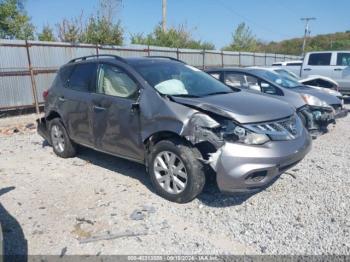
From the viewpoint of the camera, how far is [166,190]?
4148mm

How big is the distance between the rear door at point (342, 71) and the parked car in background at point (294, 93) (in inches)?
221

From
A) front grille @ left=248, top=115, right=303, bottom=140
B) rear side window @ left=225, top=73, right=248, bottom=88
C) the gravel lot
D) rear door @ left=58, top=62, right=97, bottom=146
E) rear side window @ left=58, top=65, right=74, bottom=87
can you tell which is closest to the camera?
the gravel lot

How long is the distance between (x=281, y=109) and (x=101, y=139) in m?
2.49

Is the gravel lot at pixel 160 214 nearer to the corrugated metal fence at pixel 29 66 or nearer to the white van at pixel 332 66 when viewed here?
the corrugated metal fence at pixel 29 66

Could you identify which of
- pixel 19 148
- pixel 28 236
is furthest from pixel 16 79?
pixel 28 236

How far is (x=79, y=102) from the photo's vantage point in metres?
5.28

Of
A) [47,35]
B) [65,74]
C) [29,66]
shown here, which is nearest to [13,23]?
[47,35]

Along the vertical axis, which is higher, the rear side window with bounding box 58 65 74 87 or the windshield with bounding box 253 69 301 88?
the rear side window with bounding box 58 65 74 87

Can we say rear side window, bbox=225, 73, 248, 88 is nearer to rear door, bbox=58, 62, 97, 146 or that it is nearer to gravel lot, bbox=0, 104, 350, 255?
gravel lot, bbox=0, 104, 350, 255

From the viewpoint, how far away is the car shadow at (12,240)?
124 inches

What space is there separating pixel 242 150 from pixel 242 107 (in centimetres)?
58

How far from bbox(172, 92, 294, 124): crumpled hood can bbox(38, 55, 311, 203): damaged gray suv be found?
0.04 ft

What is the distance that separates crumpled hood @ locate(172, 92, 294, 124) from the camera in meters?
3.79

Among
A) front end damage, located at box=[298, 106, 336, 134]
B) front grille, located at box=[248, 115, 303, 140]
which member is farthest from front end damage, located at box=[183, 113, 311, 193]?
front end damage, located at box=[298, 106, 336, 134]
